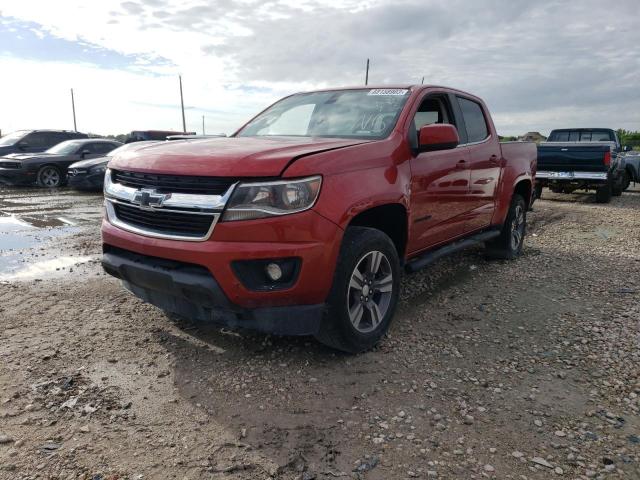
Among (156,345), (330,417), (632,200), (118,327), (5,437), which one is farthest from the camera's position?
(632,200)

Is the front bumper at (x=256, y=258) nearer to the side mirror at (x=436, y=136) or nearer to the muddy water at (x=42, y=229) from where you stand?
the side mirror at (x=436, y=136)

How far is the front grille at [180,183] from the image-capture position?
2855 millimetres

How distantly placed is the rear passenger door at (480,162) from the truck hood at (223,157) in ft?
5.78

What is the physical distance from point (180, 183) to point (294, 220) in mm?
731

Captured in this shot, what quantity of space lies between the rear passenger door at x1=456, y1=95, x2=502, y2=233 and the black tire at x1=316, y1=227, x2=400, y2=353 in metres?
1.70

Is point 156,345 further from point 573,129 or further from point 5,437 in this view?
point 573,129

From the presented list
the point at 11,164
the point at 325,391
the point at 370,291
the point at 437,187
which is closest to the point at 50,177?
the point at 11,164

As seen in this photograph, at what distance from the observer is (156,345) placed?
3.54 metres

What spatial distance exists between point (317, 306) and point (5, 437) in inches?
68.0

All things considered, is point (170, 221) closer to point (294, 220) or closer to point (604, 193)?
point (294, 220)

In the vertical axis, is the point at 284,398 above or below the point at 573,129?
below

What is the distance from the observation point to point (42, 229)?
7543mm

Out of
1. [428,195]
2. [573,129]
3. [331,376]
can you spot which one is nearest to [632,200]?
[573,129]

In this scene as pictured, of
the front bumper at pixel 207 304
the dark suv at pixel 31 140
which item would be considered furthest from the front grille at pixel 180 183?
the dark suv at pixel 31 140
